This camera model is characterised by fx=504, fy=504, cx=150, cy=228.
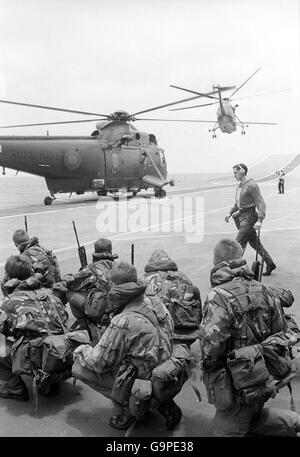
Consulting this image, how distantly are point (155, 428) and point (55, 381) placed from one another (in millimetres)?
899

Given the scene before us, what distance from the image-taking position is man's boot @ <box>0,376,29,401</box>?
13.4ft

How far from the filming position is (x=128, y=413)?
3.59 meters

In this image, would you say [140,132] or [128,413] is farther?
[140,132]

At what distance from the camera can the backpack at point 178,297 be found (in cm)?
457

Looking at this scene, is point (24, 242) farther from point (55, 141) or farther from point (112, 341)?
point (55, 141)

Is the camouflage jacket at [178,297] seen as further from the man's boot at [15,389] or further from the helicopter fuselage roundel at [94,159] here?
the helicopter fuselage roundel at [94,159]

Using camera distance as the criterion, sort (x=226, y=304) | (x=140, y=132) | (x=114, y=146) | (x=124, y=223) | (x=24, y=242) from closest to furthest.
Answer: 1. (x=226, y=304)
2. (x=24, y=242)
3. (x=124, y=223)
4. (x=114, y=146)
5. (x=140, y=132)

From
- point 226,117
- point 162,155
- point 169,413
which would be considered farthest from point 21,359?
point 226,117

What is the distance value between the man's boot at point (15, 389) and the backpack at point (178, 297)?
1.32m

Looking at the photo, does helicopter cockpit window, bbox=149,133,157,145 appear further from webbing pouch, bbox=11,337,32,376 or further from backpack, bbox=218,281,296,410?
backpack, bbox=218,281,296,410

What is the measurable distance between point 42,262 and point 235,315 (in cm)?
296

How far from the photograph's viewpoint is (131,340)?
339 centimetres

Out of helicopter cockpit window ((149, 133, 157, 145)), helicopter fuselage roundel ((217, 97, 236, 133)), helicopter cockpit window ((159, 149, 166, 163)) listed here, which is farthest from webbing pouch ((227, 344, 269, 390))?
helicopter fuselage roundel ((217, 97, 236, 133))
